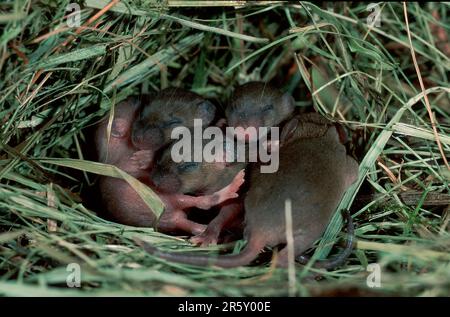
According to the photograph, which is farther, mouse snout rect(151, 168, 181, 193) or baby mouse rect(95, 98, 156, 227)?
baby mouse rect(95, 98, 156, 227)

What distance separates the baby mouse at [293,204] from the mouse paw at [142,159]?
749 mm

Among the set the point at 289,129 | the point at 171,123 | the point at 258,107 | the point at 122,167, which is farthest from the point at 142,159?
the point at 289,129

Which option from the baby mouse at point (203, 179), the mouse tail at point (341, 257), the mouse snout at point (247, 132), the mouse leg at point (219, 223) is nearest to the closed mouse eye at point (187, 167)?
the baby mouse at point (203, 179)


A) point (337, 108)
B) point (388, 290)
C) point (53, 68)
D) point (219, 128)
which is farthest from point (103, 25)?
point (388, 290)

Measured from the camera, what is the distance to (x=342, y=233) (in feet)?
9.56

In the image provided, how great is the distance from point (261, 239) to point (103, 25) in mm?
1492

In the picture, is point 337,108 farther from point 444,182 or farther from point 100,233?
point 100,233

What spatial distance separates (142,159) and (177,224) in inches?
18.6

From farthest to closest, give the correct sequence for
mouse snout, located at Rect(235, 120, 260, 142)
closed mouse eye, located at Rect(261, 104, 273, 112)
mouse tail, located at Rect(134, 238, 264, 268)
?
closed mouse eye, located at Rect(261, 104, 273, 112) → mouse snout, located at Rect(235, 120, 260, 142) → mouse tail, located at Rect(134, 238, 264, 268)

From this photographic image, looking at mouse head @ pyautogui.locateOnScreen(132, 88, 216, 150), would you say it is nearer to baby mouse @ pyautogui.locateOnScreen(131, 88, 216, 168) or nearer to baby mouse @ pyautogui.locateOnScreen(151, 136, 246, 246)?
baby mouse @ pyautogui.locateOnScreen(131, 88, 216, 168)

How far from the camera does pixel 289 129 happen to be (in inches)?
130

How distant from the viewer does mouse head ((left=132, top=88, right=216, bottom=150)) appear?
3359mm

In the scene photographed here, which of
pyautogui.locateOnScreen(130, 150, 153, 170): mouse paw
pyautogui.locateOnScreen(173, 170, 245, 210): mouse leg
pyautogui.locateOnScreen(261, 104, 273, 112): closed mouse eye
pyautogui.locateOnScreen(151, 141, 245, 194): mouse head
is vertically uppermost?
pyautogui.locateOnScreen(261, 104, 273, 112): closed mouse eye

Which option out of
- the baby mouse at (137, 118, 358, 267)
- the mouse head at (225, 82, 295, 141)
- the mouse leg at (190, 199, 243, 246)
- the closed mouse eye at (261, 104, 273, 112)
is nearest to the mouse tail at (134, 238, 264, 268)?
the baby mouse at (137, 118, 358, 267)
